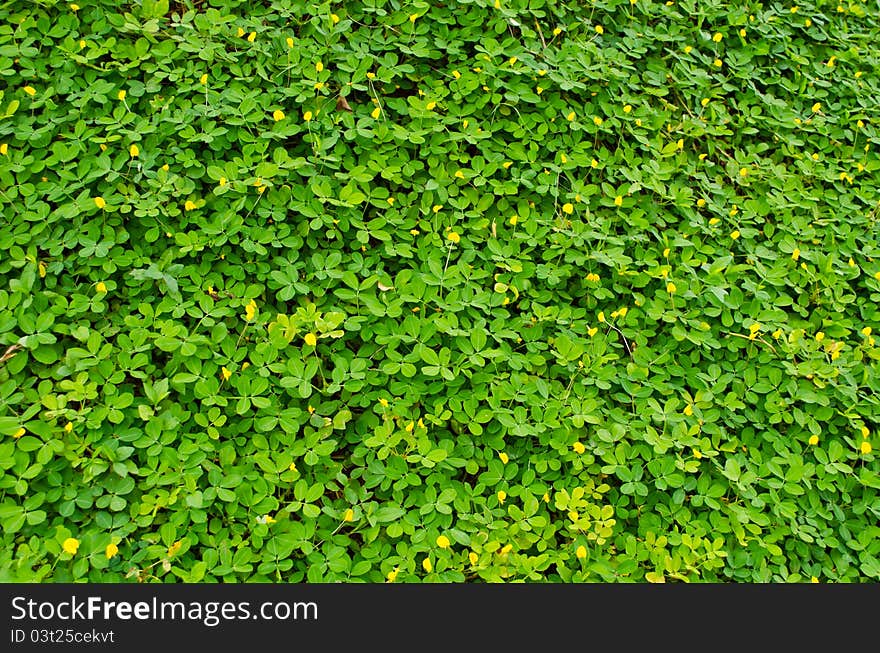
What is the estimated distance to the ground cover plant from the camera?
185cm

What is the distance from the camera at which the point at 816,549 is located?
6.61 ft

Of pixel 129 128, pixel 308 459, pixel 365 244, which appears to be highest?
pixel 129 128

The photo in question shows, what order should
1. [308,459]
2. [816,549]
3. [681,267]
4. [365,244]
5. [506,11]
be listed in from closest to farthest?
[308,459] < [816,549] < [365,244] < [681,267] < [506,11]

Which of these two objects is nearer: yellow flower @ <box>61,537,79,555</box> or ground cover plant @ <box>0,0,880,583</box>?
yellow flower @ <box>61,537,79,555</box>

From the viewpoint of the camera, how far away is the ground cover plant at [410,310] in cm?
185

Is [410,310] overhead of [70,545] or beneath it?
overhead

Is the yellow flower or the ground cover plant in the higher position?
the ground cover plant

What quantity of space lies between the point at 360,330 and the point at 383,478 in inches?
17.2

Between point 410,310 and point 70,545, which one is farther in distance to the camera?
point 410,310

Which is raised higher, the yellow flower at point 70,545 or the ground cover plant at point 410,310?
the ground cover plant at point 410,310

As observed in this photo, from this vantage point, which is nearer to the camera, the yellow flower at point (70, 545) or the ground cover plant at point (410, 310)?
the yellow flower at point (70, 545)

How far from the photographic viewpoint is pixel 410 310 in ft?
6.99

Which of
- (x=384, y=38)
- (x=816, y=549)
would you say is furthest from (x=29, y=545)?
(x=816, y=549)

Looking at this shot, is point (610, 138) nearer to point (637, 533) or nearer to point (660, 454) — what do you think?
point (660, 454)
